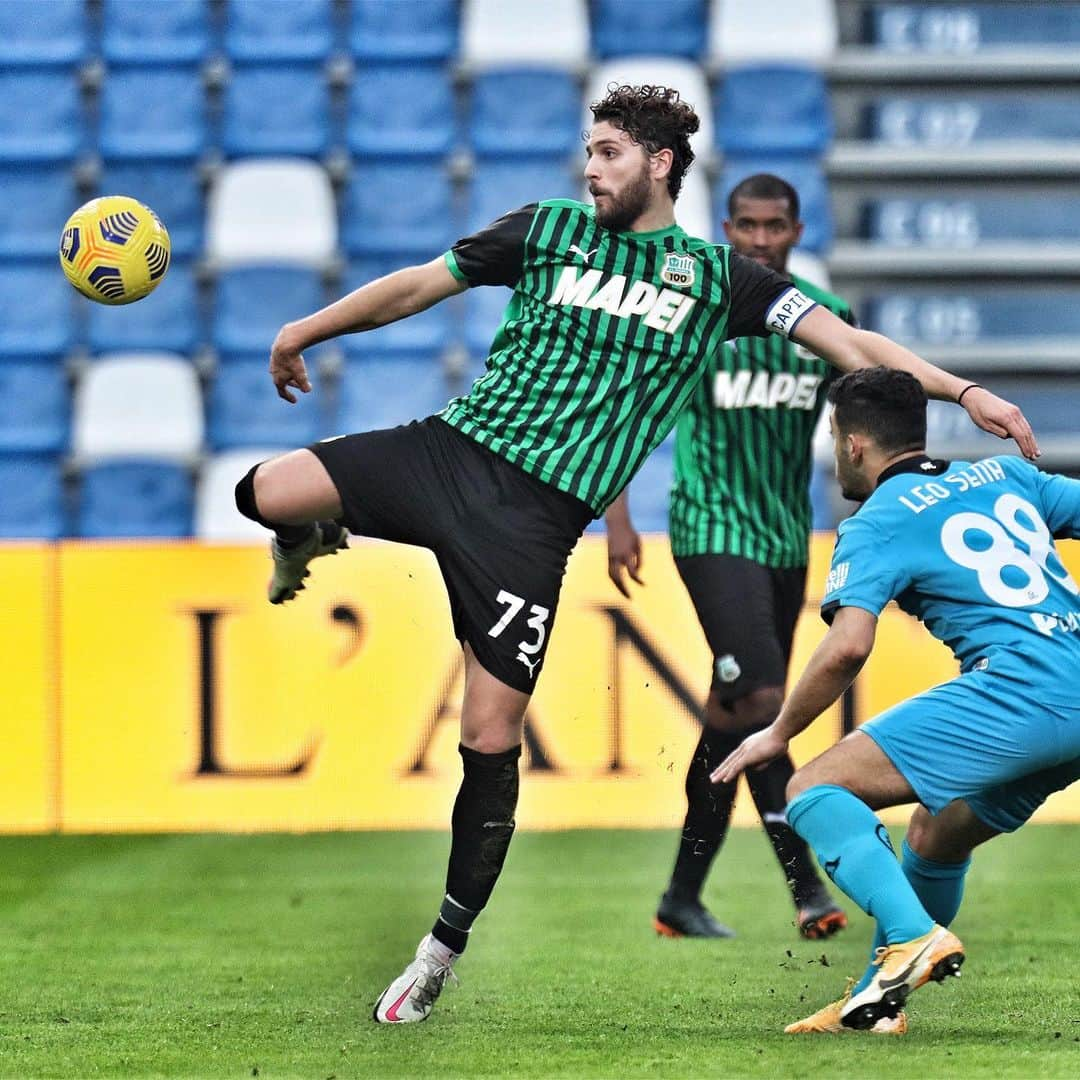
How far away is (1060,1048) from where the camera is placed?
3822 millimetres

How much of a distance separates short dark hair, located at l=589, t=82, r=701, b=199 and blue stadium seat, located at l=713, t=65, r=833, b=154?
7.13 meters

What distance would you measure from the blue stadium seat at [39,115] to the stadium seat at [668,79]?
299 centimetres

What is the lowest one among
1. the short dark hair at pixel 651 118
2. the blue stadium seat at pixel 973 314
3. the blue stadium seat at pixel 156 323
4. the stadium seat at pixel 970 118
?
the blue stadium seat at pixel 156 323

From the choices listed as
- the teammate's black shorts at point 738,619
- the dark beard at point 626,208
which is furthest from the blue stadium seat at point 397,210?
the dark beard at point 626,208

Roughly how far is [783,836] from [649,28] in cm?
722

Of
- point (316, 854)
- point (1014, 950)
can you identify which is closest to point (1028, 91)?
Answer: point (316, 854)

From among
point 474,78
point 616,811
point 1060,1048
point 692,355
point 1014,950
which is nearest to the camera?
point 1060,1048

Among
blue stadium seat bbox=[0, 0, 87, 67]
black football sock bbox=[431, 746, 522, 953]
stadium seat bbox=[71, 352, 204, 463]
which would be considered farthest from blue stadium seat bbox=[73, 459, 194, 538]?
black football sock bbox=[431, 746, 522, 953]

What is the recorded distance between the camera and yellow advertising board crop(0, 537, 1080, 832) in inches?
336

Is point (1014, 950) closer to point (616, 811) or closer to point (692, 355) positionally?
point (692, 355)

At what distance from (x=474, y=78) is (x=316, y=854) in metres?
5.58

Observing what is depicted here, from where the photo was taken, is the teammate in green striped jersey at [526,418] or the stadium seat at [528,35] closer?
the teammate in green striped jersey at [526,418]

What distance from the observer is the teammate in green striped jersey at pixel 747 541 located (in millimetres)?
5773

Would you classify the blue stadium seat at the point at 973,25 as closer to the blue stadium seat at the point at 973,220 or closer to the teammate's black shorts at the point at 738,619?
the blue stadium seat at the point at 973,220
